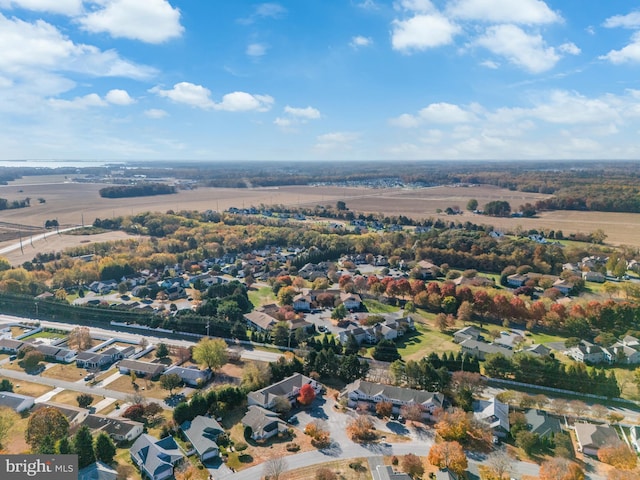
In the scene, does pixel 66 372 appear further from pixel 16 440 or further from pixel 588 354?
pixel 588 354

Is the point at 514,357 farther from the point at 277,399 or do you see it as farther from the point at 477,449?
the point at 277,399

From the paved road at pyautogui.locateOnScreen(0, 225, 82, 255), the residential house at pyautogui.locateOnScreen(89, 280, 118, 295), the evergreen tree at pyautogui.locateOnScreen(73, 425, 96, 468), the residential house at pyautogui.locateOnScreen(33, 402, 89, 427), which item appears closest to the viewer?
the evergreen tree at pyautogui.locateOnScreen(73, 425, 96, 468)

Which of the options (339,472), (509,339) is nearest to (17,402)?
(339,472)

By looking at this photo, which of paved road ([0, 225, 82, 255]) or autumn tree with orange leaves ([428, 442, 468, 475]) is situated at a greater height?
paved road ([0, 225, 82, 255])

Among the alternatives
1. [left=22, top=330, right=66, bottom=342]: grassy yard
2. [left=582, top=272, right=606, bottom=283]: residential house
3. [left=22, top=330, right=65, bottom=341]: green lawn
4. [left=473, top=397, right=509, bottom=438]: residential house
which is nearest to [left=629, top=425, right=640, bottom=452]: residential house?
[left=473, top=397, right=509, bottom=438]: residential house

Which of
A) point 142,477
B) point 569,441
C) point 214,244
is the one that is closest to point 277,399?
point 142,477

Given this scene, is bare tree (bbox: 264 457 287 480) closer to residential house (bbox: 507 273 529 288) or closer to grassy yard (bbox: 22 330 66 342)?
grassy yard (bbox: 22 330 66 342)
